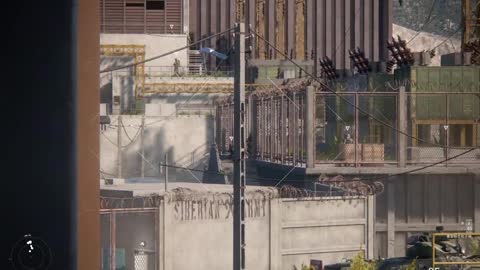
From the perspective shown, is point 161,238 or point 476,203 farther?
point 476,203

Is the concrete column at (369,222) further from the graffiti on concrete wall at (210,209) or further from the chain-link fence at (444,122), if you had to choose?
the chain-link fence at (444,122)

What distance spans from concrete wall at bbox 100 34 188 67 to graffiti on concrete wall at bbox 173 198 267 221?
74.9ft

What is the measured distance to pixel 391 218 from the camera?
31.2 meters

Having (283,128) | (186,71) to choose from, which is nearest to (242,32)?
(283,128)

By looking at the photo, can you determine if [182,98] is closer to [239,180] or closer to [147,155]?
[147,155]

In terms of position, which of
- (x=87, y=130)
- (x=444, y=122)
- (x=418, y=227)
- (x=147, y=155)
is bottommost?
(x=418, y=227)

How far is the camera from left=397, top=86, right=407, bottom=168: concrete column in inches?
1242

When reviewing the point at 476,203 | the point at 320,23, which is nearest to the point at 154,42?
the point at 476,203

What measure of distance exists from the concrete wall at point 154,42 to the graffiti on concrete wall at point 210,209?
22.8 meters

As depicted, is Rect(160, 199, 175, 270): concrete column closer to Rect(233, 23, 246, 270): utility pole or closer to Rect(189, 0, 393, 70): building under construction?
Rect(233, 23, 246, 270): utility pole

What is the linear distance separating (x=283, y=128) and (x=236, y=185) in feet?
68.6

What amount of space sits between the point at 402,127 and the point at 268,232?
10.5m

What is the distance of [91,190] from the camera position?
4.81 meters

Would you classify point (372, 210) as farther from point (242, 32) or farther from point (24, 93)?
point (24, 93)
